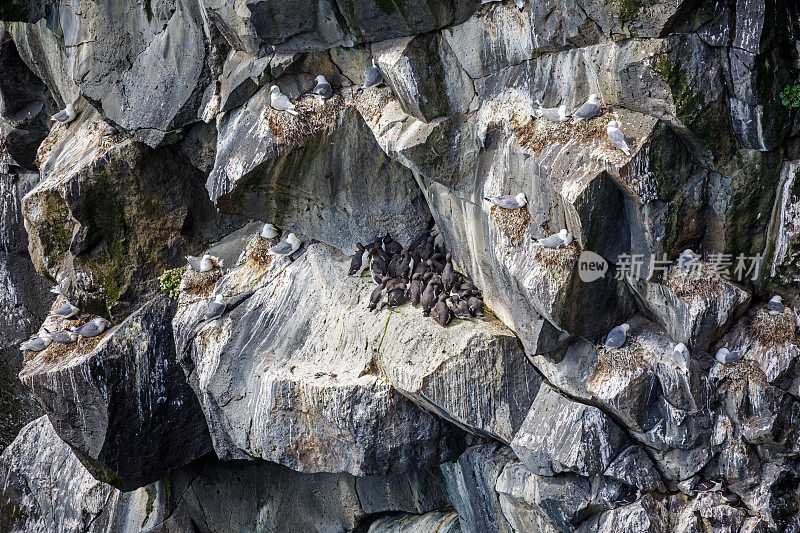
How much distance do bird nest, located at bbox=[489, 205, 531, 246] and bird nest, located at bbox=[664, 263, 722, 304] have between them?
2049 millimetres

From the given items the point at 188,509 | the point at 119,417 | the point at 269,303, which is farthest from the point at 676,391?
the point at 188,509

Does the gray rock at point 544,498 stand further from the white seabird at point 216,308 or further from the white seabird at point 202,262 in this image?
the white seabird at point 202,262

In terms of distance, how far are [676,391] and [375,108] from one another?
6.31 metres

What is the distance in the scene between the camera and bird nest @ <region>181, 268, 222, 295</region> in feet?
49.2

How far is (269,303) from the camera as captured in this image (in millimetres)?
14039

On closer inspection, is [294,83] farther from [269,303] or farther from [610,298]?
[610,298]

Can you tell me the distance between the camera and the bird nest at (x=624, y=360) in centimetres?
1035

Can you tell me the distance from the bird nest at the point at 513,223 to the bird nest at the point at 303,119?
3.61m

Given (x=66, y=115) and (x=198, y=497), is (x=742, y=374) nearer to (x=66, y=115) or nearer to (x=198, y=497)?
(x=198, y=497)

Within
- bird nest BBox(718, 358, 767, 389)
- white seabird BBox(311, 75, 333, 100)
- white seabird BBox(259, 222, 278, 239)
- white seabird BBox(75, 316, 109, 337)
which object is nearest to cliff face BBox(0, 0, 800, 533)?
bird nest BBox(718, 358, 767, 389)

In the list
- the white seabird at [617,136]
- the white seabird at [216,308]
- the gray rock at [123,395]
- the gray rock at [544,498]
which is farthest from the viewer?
the gray rock at [123,395]

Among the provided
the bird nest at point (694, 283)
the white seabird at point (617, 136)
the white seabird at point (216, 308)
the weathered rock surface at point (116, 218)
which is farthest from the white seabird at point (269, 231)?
the bird nest at point (694, 283)

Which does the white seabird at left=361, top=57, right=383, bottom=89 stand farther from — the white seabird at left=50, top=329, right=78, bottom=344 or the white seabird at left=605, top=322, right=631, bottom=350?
the white seabird at left=50, top=329, right=78, bottom=344

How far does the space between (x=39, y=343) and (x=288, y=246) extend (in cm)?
579
